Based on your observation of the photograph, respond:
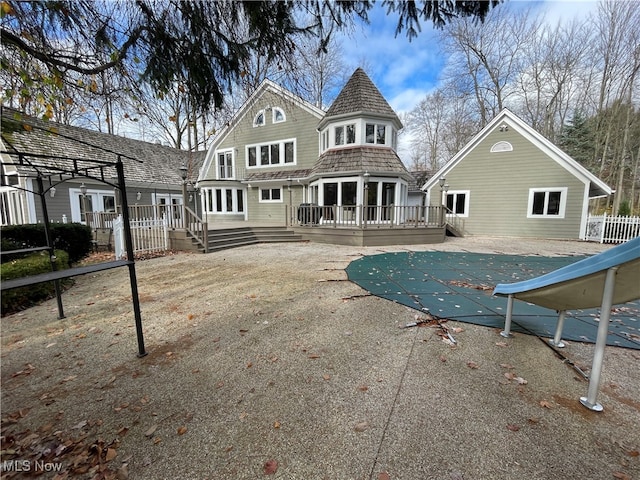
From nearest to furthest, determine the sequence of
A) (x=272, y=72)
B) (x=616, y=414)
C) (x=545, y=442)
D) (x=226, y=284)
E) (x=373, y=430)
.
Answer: (x=545, y=442) < (x=373, y=430) < (x=616, y=414) < (x=272, y=72) < (x=226, y=284)

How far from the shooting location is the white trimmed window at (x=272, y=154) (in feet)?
55.7

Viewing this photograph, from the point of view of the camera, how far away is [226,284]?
601 centimetres

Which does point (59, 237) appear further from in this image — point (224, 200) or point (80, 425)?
point (224, 200)

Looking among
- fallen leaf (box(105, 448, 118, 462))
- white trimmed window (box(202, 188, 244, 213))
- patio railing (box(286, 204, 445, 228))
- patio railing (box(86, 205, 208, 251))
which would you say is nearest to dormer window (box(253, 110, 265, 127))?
white trimmed window (box(202, 188, 244, 213))

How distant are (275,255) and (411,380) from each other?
23.8 ft

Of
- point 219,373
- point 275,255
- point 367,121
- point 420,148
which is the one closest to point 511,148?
point 367,121

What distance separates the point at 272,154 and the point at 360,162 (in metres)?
6.95

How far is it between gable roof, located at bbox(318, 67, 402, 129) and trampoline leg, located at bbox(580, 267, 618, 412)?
42.7 ft

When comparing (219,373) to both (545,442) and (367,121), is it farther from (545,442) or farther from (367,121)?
(367,121)

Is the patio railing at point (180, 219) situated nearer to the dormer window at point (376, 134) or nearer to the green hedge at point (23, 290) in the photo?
the green hedge at point (23, 290)

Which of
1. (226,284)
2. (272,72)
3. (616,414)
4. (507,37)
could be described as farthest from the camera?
(507,37)

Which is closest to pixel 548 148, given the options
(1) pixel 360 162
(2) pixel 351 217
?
(1) pixel 360 162

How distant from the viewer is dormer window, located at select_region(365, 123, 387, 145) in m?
13.9

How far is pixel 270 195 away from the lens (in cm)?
1755
